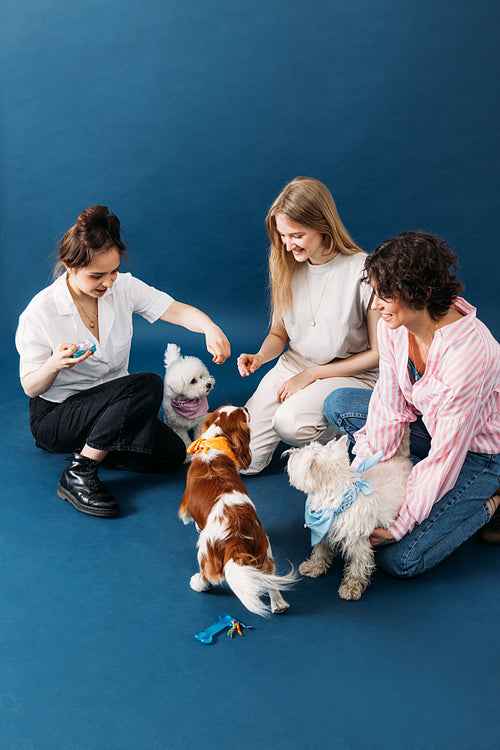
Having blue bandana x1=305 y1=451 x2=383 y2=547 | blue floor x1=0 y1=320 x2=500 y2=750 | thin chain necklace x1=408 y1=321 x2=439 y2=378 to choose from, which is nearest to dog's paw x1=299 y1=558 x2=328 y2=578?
blue floor x1=0 y1=320 x2=500 y2=750

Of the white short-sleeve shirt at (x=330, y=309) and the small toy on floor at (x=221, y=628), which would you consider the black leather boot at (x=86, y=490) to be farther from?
the white short-sleeve shirt at (x=330, y=309)

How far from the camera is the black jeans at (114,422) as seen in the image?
2742 millimetres

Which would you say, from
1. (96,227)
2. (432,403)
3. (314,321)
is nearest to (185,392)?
(314,321)

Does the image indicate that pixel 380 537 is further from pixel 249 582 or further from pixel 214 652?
pixel 214 652

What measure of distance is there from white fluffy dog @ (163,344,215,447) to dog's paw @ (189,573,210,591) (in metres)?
1.02

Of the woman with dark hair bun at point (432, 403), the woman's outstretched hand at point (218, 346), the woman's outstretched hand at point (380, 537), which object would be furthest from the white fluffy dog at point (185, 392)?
the woman's outstretched hand at point (380, 537)

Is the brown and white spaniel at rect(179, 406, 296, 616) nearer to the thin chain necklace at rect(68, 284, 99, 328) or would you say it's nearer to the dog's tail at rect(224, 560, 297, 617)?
the dog's tail at rect(224, 560, 297, 617)

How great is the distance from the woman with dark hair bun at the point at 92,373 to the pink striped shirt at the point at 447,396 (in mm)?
828

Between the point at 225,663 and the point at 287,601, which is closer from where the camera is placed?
the point at 225,663

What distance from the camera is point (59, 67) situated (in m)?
4.11

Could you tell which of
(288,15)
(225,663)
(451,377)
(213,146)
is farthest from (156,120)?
(225,663)

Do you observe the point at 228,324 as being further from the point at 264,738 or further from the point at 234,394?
the point at 264,738

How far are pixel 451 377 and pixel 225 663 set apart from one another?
110cm

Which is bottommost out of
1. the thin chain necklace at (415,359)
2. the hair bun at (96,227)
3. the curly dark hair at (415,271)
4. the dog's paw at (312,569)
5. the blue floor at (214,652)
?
the blue floor at (214,652)
